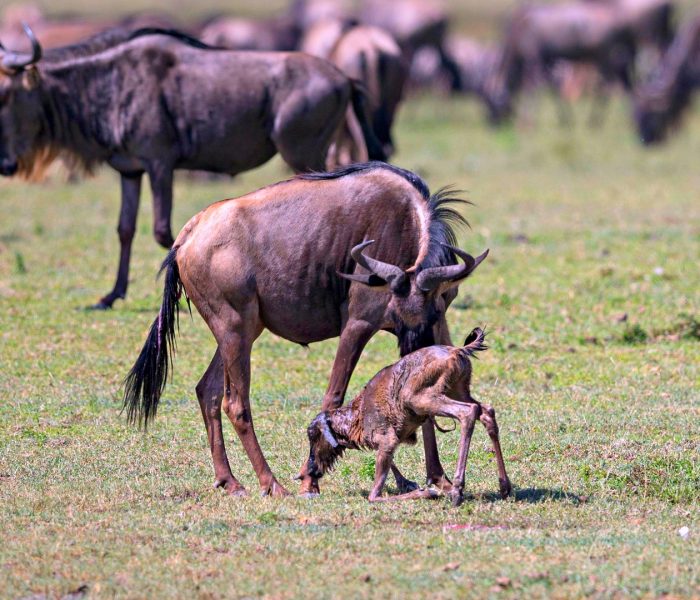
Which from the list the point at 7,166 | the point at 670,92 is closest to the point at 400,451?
the point at 7,166

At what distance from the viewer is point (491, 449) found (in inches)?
287

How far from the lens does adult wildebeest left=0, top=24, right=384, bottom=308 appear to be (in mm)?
10906

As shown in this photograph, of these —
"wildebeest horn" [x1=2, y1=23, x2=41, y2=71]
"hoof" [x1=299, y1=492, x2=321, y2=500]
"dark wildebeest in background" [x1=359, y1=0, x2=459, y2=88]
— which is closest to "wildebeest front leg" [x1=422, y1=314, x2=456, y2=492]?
"hoof" [x1=299, y1=492, x2=321, y2=500]

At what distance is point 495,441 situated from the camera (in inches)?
241

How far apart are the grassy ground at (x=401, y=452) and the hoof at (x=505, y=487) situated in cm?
12

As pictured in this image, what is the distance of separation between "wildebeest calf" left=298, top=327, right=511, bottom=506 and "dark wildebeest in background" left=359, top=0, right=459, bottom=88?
1996cm

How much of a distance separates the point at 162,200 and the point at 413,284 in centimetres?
488

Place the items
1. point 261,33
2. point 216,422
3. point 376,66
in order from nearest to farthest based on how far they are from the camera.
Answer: point 216,422, point 376,66, point 261,33

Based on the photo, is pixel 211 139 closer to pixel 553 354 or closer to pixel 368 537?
pixel 553 354

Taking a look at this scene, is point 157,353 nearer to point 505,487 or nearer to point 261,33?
point 505,487

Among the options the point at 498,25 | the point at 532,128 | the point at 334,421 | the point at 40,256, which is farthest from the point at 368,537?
the point at 498,25

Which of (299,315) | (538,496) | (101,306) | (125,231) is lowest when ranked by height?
(101,306)

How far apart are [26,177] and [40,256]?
1.63m

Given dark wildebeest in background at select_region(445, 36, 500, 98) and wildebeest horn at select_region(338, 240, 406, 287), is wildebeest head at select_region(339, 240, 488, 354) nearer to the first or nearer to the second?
wildebeest horn at select_region(338, 240, 406, 287)
